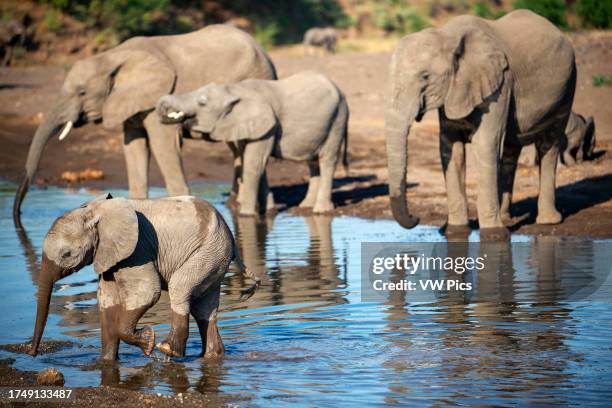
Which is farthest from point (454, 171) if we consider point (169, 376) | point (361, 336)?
point (169, 376)

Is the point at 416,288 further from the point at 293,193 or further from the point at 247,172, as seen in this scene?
the point at 293,193

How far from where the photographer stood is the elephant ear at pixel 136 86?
14867 millimetres

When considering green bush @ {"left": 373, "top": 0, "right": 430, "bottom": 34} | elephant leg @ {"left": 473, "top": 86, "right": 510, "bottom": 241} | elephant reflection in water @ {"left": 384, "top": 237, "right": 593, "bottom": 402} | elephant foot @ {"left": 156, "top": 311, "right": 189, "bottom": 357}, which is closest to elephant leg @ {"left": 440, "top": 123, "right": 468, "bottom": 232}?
elephant leg @ {"left": 473, "top": 86, "right": 510, "bottom": 241}

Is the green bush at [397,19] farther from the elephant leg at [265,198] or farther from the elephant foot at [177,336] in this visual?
the elephant foot at [177,336]

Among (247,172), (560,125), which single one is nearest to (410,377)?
(560,125)

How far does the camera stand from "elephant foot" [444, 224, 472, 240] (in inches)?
502

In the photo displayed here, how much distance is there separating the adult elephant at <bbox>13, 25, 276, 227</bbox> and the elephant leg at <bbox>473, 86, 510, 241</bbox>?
14.0 feet

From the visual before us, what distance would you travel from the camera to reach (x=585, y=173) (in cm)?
1684

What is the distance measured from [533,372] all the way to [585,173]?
10121 millimetres

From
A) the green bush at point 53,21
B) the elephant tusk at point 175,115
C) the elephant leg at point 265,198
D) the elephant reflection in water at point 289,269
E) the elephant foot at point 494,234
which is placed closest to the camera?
the elephant reflection in water at point 289,269

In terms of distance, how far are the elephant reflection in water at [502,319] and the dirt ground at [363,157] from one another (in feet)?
5.84

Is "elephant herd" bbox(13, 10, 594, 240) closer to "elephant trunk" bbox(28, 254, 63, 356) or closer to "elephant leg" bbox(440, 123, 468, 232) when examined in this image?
"elephant leg" bbox(440, 123, 468, 232)

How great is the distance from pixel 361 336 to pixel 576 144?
10.4 meters

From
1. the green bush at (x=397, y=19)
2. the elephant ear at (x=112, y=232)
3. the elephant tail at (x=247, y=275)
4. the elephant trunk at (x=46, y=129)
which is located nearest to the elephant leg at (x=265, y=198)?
the elephant trunk at (x=46, y=129)
